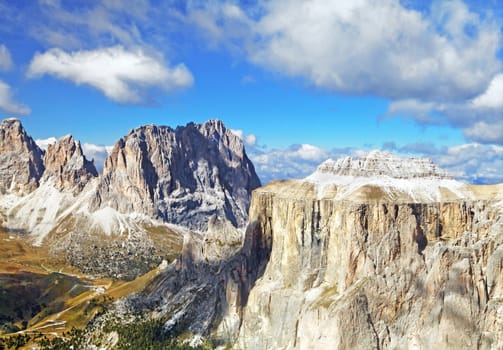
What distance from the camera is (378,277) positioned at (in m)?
142

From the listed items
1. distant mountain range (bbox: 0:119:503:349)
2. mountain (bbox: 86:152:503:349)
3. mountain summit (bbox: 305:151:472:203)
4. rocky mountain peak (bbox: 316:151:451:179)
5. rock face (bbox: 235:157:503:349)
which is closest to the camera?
rock face (bbox: 235:157:503:349)

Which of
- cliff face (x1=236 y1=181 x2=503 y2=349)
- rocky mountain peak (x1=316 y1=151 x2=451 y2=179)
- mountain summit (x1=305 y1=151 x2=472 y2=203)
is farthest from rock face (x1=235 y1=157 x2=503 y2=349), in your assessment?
rocky mountain peak (x1=316 y1=151 x2=451 y2=179)

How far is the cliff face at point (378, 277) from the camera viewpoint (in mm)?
129500

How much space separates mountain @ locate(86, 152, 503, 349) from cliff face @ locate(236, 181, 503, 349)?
29cm

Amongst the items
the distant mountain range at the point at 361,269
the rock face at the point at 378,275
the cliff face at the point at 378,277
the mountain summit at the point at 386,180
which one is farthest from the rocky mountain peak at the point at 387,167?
the cliff face at the point at 378,277

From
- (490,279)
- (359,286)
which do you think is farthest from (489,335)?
(359,286)

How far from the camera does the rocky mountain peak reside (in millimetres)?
172875

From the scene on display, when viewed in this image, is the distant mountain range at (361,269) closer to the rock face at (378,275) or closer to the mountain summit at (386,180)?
the rock face at (378,275)

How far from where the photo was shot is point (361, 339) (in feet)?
445

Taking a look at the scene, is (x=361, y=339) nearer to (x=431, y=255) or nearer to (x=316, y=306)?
(x=316, y=306)

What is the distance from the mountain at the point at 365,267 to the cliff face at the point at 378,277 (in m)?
0.29

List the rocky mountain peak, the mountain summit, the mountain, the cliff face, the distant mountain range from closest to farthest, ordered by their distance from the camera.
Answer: the cliff face < the mountain < the distant mountain range < the mountain summit < the rocky mountain peak

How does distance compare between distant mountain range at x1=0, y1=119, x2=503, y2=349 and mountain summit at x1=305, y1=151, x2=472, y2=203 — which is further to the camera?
mountain summit at x1=305, y1=151, x2=472, y2=203

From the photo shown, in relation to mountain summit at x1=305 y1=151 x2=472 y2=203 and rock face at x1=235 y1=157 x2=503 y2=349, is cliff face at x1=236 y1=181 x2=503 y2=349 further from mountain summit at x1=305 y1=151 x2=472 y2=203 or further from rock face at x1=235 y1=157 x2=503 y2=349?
mountain summit at x1=305 y1=151 x2=472 y2=203
